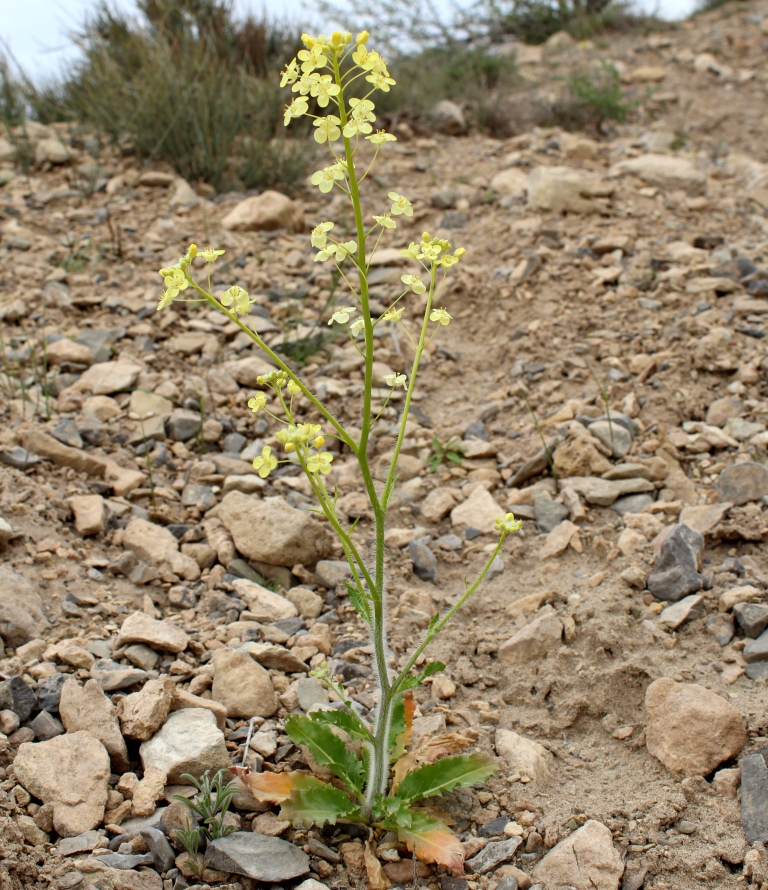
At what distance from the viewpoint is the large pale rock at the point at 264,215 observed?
4.95 meters

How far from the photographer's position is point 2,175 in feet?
17.5

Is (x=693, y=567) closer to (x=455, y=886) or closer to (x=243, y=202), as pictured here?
(x=455, y=886)

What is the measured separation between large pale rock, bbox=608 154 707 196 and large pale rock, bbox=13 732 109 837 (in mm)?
4969

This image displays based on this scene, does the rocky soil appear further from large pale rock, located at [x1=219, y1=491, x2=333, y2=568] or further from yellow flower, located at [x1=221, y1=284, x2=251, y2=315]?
yellow flower, located at [x1=221, y1=284, x2=251, y2=315]

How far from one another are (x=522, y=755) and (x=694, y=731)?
1.45 ft

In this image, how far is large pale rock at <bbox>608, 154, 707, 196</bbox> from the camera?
5.29m

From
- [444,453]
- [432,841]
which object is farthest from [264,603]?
[444,453]

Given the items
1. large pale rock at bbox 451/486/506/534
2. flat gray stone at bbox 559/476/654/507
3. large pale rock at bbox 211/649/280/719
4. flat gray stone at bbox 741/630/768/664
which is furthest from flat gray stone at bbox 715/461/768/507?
large pale rock at bbox 211/649/280/719

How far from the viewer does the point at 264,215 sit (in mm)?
4965

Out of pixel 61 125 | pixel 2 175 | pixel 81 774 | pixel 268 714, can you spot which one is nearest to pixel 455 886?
pixel 268 714

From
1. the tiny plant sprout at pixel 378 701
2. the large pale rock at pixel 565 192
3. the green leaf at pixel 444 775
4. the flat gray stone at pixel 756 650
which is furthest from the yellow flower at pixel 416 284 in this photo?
the large pale rock at pixel 565 192

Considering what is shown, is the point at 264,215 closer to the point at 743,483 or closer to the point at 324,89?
the point at 743,483

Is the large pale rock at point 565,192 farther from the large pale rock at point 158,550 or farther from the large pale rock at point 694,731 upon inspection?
the large pale rock at point 694,731

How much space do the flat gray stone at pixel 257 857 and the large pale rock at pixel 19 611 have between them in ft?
2.79
